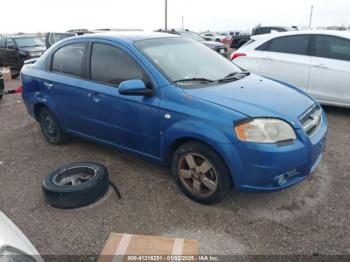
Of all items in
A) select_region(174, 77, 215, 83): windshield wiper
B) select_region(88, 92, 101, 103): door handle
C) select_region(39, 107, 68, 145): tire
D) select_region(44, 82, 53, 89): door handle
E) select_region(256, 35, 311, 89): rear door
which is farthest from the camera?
select_region(256, 35, 311, 89): rear door

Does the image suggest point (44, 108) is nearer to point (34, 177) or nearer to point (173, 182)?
point (34, 177)

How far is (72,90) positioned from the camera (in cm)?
442

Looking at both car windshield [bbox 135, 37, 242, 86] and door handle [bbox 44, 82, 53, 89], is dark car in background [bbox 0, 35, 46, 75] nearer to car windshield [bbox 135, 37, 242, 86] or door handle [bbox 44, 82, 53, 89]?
door handle [bbox 44, 82, 53, 89]

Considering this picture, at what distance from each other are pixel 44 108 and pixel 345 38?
5.06 metres

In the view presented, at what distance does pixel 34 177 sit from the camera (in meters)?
4.32

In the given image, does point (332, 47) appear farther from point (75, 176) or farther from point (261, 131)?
point (75, 176)

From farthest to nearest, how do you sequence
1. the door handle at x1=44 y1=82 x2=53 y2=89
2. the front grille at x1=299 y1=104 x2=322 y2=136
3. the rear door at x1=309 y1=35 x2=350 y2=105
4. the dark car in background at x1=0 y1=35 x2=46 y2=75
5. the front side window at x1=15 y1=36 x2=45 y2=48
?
the front side window at x1=15 y1=36 x2=45 y2=48 → the dark car in background at x1=0 y1=35 x2=46 y2=75 → the rear door at x1=309 y1=35 x2=350 y2=105 → the door handle at x1=44 y1=82 x2=53 y2=89 → the front grille at x1=299 y1=104 x2=322 y2=136

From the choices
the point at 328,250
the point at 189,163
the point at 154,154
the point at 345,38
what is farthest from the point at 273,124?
the point at 345,38

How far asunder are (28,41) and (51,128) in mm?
10324

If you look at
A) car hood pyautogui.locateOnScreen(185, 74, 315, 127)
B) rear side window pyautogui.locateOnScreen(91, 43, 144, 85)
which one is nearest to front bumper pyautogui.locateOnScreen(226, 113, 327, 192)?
car hood pyautogui.locateOnScreen(185, 74, 315, 127)

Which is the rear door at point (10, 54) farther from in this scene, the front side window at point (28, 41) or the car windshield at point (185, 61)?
the car windshield at point (185, 61)

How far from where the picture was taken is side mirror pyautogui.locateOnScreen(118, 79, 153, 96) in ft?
11.3

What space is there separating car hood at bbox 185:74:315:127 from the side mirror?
44cm

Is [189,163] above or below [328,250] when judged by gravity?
above
